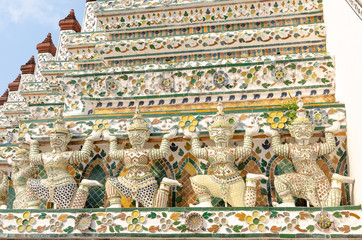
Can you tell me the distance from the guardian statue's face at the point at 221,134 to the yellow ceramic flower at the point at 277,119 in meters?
0.57

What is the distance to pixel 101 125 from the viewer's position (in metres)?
6.61

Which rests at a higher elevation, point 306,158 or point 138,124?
point 138,124

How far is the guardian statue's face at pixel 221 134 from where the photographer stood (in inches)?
235

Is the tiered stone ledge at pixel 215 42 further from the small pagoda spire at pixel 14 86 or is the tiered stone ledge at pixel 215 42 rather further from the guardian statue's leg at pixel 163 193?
the small pagoda spire at pixel 14 86

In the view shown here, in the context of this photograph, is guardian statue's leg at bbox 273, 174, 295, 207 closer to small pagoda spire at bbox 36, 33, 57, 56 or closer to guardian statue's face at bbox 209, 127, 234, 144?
guardian statue's face at bbox 209, 127, 234, 144

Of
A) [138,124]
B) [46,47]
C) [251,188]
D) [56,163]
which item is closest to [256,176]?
[251,188]

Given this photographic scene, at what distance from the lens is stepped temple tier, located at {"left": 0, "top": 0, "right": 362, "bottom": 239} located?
5.52m

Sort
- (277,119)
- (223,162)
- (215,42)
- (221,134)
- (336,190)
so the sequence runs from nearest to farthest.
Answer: (336,190) → (223,162) → (221,134) → (277,119) → (215,42)

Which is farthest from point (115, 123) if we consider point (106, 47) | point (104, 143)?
point (106, 47)

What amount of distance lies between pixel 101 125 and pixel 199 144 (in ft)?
4.91

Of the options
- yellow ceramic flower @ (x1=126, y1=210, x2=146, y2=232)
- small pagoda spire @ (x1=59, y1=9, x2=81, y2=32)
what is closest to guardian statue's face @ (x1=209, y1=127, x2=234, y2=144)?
yellow ceramic flower @ (x1=126, y1=210, x2=146, y2=232)

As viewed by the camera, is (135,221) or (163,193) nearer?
(135,221)

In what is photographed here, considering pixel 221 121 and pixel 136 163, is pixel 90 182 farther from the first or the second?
pixel 221 121

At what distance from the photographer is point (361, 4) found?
5.06 meters
